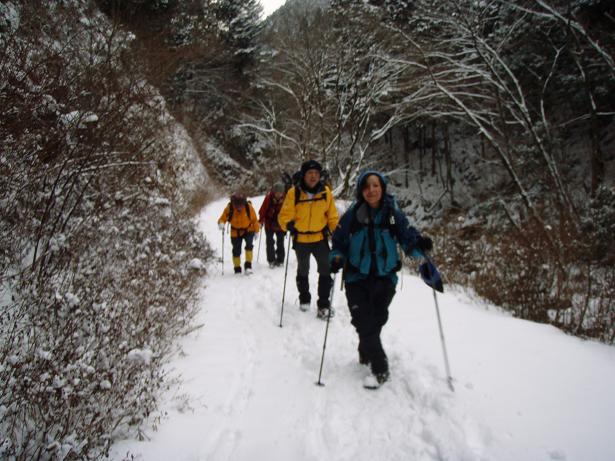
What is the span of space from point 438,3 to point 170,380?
37.1 ft

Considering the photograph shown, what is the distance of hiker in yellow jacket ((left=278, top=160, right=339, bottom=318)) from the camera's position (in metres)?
4.85

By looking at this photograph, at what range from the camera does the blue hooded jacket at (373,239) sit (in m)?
3.38

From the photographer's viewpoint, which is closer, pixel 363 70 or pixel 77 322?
pixel 77 322

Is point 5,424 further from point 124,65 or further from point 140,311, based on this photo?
point 124,65

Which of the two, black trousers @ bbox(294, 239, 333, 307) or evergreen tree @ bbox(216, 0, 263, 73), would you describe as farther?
evergreen tree @ bbox(216, 0, 263, 73)

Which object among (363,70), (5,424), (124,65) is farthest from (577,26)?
(5,424)

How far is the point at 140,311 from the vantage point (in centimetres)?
371

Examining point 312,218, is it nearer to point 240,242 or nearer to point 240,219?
point 240,219

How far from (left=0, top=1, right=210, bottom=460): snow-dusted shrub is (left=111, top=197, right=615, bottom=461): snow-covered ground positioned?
14.8 inches

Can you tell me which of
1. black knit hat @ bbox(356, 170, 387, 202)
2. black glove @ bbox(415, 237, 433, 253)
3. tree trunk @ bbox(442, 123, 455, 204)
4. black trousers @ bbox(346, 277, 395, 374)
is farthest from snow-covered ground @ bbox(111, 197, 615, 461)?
tree trunk @ bbox(442, 123, 455, 204)

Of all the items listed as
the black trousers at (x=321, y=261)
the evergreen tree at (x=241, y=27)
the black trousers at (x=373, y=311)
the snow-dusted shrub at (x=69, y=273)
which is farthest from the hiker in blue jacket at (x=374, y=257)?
the evergreen tree at (x=241, y=27)

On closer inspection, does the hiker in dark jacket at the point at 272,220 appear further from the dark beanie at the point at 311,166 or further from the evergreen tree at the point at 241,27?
the evergreen tree at the point at 241,27

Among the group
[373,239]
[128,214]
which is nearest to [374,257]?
[373,239]

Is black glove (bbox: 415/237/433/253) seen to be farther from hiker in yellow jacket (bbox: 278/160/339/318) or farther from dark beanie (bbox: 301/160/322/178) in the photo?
dark beanie (bbox: 301/160/322/178)
